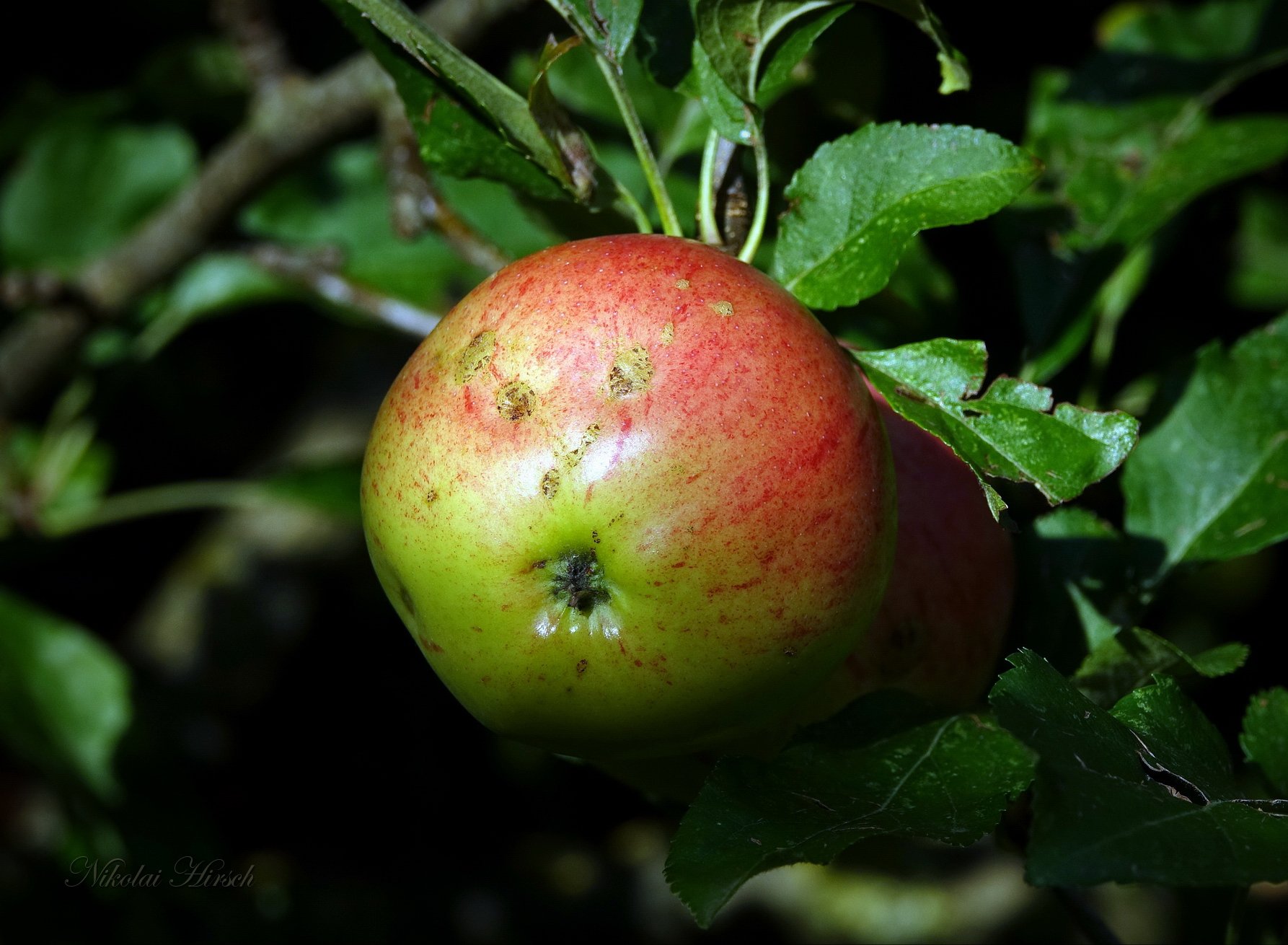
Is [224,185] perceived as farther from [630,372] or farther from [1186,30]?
[1186,30]

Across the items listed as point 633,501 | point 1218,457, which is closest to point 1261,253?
point 1218,457

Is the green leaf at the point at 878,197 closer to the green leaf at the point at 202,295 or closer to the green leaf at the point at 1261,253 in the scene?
the green leaf at the point at 1261,253

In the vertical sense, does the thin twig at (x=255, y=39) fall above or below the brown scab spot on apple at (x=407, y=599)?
above

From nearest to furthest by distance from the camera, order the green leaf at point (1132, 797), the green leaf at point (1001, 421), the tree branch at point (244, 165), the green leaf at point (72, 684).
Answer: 1. the green leaf at point (1132, 797)
2. the green leaf at point (1001, 421)
3. the tree branch at point (244, 165)
4. the green leaf at point (72, 684)

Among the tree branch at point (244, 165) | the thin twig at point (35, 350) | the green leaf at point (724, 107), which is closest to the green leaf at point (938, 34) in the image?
the green leaf at point (724, 107)

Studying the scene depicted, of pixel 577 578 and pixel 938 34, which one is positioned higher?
pixel 938 34

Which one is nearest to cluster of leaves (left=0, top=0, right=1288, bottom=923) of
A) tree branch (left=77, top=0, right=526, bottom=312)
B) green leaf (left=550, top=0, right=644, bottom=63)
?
green leaf (left=550, top=0, right=644, bottom=63)

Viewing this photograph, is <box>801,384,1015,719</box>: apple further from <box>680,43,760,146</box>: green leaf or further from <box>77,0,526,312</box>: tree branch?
<box>77,0,526,312</box>: tree branch

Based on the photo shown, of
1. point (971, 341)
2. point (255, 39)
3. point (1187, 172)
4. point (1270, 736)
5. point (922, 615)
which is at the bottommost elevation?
point (1270, 736)
